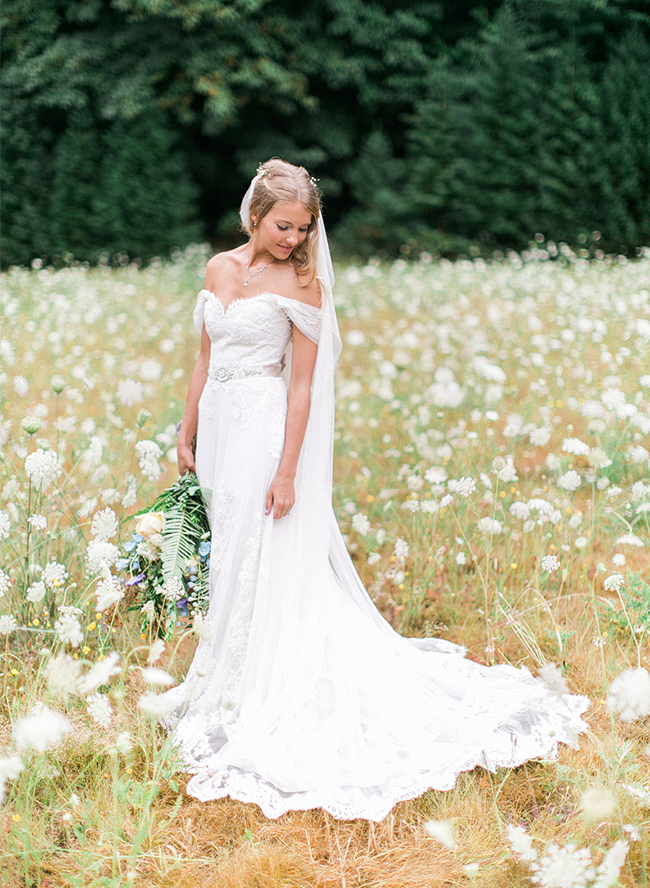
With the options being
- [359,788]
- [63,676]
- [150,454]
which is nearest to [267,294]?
[150,454]

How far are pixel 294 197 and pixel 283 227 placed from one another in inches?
4.8

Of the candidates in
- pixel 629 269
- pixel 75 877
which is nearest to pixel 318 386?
pixel 75 877

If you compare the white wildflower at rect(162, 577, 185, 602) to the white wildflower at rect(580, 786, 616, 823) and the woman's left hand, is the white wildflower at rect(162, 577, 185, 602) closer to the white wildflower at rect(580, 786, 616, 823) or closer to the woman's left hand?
the woman's left hand

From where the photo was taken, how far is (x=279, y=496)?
9.96 ft

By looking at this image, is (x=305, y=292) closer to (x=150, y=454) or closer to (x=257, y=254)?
(x=257, y=254)

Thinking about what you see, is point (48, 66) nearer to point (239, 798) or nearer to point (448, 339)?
point (448, 339)

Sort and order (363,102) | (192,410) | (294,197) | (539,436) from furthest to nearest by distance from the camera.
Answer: (363,102) < (539,436) < (192,410) < (294,197)

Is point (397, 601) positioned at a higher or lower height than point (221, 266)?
lower

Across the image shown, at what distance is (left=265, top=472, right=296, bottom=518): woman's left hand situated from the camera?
3035 millimetres

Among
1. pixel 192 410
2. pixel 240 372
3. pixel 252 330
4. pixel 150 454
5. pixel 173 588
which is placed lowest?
pixel 173 588

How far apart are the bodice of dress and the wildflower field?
739mm

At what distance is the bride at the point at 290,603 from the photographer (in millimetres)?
2875

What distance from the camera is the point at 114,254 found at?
1797cm

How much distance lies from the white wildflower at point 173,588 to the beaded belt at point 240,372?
86cm
